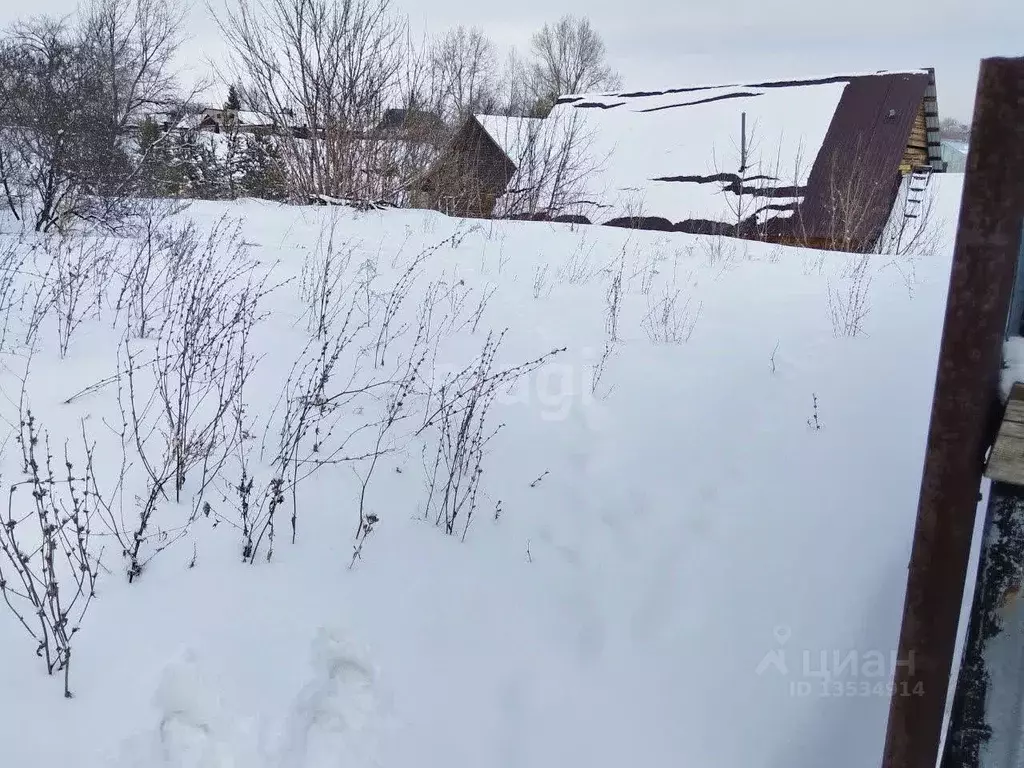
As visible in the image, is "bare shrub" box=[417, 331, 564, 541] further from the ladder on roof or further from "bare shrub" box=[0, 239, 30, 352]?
the ladder on roof

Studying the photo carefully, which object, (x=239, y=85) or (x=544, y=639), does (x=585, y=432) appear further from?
(x=239, y=85)

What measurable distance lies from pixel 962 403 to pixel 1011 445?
0.13 m

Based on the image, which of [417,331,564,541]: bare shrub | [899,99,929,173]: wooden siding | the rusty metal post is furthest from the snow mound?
[899,99,929,173]: wooden siding

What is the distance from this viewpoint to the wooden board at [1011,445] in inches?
59.0

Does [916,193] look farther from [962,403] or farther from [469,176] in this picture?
[962,403]

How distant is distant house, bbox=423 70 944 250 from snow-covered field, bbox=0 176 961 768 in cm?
912

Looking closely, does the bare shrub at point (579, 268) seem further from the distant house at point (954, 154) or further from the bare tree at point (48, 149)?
the distant house at point (954, 154)

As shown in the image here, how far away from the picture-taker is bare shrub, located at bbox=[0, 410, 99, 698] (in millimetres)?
1897

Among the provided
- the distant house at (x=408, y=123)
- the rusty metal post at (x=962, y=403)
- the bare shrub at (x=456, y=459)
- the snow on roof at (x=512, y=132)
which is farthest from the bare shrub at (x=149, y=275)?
the snow on roof at (x=512, y=132)

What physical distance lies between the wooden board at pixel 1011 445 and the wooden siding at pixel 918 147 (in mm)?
16492

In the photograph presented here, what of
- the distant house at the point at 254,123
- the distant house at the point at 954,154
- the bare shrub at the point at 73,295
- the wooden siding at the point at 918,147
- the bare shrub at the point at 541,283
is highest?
the distant house at the point at 954,154

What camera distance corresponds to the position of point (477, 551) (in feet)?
9.43

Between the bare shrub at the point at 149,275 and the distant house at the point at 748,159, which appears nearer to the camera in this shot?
the bare shrub at the point at 149,275

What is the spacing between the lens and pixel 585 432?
3.76 meters
